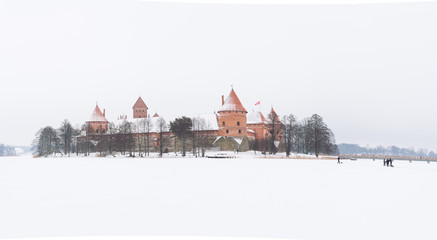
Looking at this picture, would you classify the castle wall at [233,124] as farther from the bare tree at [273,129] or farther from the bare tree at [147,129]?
the bare tree at [147,129]

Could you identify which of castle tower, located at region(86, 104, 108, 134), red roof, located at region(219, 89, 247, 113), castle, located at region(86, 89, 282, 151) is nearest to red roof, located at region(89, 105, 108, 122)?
castle tower, located at region(86, 104, 108, 134)

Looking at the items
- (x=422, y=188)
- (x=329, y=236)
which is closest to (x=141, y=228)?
(x=329, y=236)

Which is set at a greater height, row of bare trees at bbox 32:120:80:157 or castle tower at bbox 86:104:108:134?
castle tower at bbox 86:104:108:134

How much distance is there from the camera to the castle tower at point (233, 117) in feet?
209

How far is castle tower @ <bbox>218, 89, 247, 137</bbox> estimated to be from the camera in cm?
6378

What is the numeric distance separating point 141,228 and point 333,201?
272 inches

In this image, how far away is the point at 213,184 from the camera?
17.3 metres

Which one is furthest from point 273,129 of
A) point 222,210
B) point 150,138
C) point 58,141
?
point 222,210

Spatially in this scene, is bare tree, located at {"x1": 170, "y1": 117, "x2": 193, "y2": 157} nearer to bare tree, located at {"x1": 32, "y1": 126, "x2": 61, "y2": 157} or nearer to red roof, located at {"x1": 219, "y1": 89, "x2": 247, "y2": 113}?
red roof, located at {"x1": 219, "y1": 89, "x2": 247, "y2": 113}

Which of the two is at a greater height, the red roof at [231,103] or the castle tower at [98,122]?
the red roof at [231,103]

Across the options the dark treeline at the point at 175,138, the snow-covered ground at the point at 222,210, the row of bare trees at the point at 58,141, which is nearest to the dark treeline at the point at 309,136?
the dark treeline at the point at 175,138

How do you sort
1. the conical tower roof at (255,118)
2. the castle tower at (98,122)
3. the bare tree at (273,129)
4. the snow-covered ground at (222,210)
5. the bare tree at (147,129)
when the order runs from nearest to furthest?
the snow-covered ground at (222,210) < the bare tree at (273,129) < the bare tree at (147,129) < the conical tower roof at (255,118) < the castle tower at (98,122)

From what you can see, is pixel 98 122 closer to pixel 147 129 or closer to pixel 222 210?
pixel 147 129

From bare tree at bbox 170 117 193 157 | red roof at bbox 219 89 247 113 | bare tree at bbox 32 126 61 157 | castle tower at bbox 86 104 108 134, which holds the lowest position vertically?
bare tree at bbox 32 126 61 157
